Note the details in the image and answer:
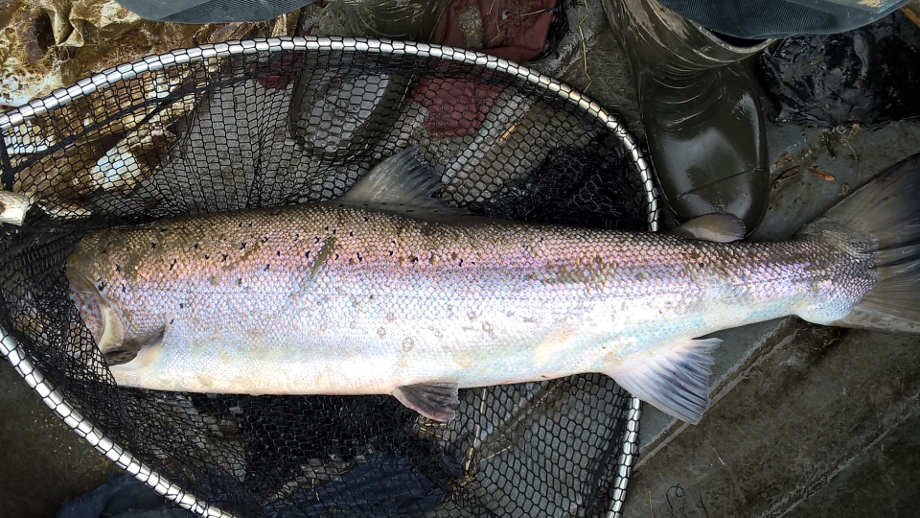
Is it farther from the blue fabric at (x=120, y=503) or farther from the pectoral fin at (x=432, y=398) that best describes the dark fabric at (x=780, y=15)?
the blue fabric at (x=120, y=503)

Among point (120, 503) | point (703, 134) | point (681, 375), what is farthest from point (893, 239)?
point (120, 503)

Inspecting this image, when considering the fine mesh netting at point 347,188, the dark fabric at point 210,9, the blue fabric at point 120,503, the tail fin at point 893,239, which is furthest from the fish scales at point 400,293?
the blue fabric at point 120,503

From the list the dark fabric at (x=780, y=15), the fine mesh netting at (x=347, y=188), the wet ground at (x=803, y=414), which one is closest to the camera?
the dark fabric at (x=780, y=15)

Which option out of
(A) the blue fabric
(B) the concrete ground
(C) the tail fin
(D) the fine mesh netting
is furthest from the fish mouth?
(C) the tail fin

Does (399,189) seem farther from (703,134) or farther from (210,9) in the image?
(703,134)

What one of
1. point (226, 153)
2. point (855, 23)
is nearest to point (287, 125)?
point (226, 153)
